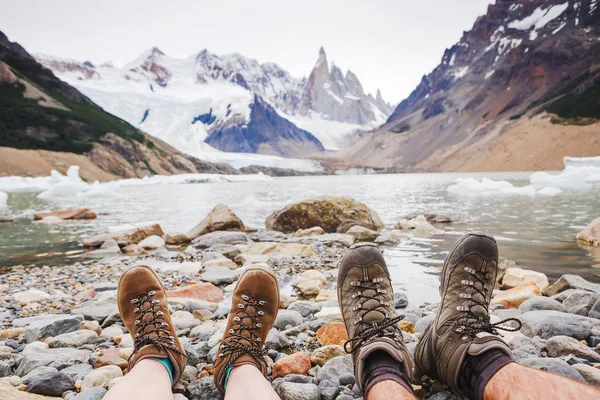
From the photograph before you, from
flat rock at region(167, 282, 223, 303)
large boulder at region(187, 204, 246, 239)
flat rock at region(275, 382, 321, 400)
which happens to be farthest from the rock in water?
large boulder at region(187, 204, 246, 239)

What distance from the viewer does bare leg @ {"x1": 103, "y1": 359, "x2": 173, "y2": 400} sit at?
1.71m

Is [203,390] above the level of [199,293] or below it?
above

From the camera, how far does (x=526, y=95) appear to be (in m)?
138

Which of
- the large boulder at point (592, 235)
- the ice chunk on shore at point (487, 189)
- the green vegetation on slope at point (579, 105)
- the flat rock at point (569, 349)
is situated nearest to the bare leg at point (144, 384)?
the flat rock at point (569, 349)

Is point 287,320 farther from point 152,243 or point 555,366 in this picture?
point 152,243

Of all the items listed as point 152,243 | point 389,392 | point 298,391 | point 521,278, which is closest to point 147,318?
point 298,391

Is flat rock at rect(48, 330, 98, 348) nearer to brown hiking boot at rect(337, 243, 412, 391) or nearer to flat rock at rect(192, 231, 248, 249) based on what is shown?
brown hiking boot at rect(337, 243, 412, 391)

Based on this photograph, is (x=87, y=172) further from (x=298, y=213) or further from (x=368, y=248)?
(x=368, y=248)

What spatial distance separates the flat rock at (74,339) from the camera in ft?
9.32

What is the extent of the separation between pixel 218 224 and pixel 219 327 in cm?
831

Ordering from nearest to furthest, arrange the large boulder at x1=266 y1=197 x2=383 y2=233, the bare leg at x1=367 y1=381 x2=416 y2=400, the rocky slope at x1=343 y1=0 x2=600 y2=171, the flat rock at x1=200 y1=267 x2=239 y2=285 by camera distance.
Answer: the bare leg at x1=367 y1=381 x2=416 y2=400 < the flat rock at x1=200 y1=267 x2=239 y2=285 < the large boulder at x1=266 y1=197 x2=383 y2=233 < the rocky slope at x1=343 y1=0 x2=600 y2=171

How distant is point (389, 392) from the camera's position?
66.8 inches

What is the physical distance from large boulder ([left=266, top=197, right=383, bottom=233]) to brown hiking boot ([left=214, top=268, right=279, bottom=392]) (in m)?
9.10

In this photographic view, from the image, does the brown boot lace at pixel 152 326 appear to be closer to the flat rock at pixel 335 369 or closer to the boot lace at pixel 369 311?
the flat rock at pixel 335 369
